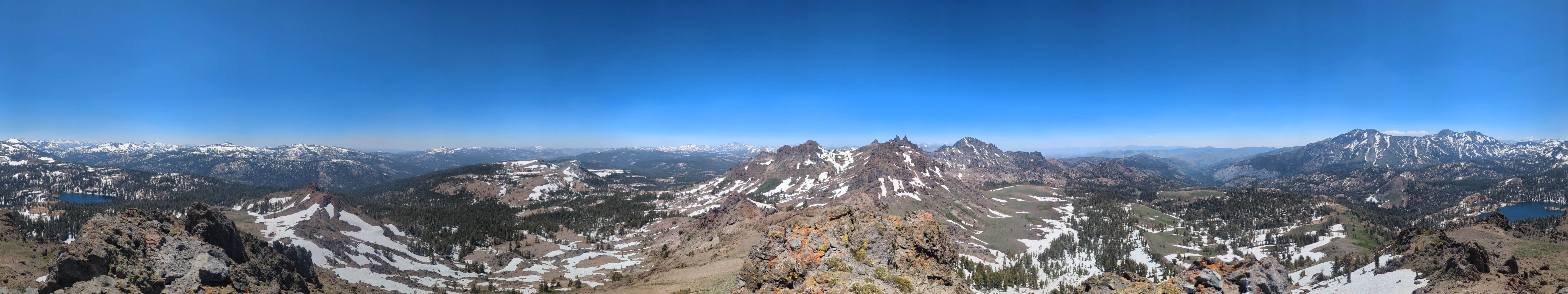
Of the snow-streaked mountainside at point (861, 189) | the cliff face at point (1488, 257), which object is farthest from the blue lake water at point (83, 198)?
the cliff face at point (1488, 257)

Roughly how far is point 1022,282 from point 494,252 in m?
89.1

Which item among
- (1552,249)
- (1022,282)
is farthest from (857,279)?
(1022,282)

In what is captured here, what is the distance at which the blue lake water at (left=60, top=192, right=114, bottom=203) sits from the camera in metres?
152

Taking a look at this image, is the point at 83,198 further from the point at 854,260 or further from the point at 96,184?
the point at 854,260

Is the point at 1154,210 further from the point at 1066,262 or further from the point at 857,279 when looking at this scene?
the point at 857,279

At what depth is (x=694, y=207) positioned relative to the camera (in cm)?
14825

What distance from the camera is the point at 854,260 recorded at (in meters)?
13.3

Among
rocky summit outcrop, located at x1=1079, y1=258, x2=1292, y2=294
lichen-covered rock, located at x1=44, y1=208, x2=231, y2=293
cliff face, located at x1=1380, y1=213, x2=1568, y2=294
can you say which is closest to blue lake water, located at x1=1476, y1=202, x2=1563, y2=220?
cliff face, located at x1=1380, y1=213, x2=1568, y2=294

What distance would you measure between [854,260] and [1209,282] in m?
12.3

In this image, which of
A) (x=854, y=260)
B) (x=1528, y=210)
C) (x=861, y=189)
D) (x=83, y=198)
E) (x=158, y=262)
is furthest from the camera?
(x=83, y=198)

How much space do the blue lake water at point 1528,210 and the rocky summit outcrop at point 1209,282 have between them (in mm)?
208735

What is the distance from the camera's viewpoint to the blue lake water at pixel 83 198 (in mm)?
151750

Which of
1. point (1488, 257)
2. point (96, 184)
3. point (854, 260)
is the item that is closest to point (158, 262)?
point (854, 260)

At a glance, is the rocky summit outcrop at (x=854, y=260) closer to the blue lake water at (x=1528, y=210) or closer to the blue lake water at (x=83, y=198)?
the blue lake water at (x=1528, y=210)
